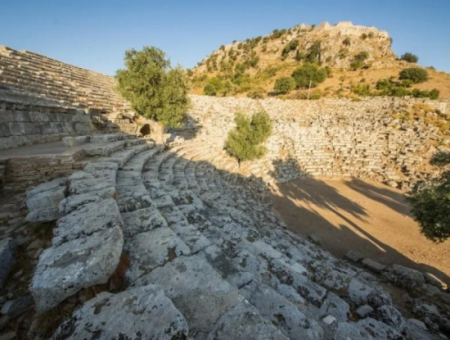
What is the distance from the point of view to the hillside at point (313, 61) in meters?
41.0

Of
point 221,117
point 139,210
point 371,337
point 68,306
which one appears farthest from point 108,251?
point 221,117

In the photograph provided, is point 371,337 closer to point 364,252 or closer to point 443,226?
point 443,226

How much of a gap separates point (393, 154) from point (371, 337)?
2291cm

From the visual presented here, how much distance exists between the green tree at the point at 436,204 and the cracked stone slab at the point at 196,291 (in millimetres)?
7144

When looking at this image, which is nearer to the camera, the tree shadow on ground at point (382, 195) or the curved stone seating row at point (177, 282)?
the curved stone seating row at point (177, 282)

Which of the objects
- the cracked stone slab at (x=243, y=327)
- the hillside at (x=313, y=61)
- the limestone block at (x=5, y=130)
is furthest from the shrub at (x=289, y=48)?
the cracked stone slab at (x=243, y=327)

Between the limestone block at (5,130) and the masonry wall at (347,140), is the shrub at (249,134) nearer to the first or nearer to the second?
the masonry wall at (347,140)

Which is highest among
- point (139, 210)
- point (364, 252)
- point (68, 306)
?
point (139, 210)

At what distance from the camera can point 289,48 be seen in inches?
2463

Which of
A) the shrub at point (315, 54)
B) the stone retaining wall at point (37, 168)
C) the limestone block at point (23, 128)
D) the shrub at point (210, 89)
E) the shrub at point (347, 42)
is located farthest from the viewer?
the shrub at point (315, 54)

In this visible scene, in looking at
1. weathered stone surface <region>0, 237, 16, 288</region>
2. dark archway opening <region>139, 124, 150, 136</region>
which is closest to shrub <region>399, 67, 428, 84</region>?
dark archway opening <region>139, 124, 150, 136</region>

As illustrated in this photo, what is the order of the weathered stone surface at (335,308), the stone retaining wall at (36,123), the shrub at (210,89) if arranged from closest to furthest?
the weathered stone surface at (335,308) < the stone retaining wall at (36,123) < the shrub at (210,89)

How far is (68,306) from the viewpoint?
2.02m

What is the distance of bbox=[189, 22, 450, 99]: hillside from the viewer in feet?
135
